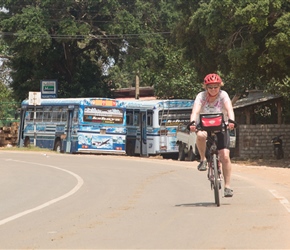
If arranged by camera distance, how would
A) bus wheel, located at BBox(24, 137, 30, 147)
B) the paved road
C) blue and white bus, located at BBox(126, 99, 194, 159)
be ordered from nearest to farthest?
the paved road < blue and white bus, located at BBox(126, 99, 194, 159) < bus wheel, located at BBox(24, 137, 30, 147)

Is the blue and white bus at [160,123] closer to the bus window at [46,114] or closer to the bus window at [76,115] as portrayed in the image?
the bus window at [76,115]

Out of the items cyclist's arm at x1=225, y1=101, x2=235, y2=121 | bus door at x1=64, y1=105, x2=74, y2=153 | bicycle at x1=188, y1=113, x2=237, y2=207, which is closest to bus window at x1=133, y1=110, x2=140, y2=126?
bus door at x1=64, y1=105, x2=74, y2=153

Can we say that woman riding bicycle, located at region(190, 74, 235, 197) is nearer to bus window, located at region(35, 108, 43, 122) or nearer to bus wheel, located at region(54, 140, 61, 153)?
bus wheel, located at region(54, 140, 61, 153)

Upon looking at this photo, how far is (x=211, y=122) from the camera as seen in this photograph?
12125 millimetres

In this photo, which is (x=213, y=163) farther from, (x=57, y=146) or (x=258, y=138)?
(x=57, y=146)

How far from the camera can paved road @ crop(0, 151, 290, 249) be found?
9000 mm

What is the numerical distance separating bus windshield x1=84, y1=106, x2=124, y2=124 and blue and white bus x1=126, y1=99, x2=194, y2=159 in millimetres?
1000

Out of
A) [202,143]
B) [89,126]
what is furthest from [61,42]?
[202,143]

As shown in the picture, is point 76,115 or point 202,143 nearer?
point 202,143

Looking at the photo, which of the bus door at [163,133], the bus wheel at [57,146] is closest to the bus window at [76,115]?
the bus wheel at [57,146]

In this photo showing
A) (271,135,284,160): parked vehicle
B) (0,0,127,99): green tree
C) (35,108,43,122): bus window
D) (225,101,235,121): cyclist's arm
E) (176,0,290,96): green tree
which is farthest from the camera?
(0,0,127,99): green tree

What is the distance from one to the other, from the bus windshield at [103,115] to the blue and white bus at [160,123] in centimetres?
100

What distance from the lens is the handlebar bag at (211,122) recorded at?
1210cm

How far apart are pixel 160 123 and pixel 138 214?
998 inches
